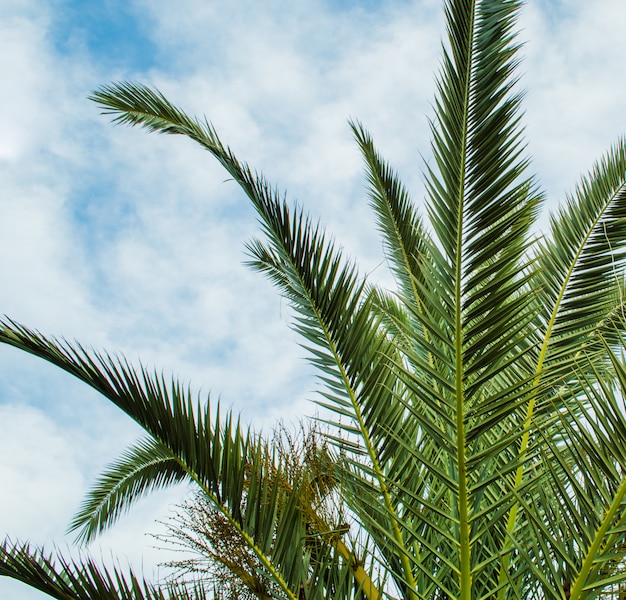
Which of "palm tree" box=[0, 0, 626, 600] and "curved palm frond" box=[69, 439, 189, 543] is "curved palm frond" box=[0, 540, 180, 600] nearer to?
"palm tree" box=[0, 0, 626, 600]

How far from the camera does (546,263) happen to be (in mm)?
3871

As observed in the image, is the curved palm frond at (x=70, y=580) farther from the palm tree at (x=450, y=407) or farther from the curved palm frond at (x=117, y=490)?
the curved palm frond at (x=117, y=490)

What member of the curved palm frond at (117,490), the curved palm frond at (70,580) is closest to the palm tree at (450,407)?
the curved palm frond at (70,580)

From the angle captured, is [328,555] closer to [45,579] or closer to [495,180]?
[45,579]

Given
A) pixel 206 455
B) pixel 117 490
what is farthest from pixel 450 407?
pixel 117 490

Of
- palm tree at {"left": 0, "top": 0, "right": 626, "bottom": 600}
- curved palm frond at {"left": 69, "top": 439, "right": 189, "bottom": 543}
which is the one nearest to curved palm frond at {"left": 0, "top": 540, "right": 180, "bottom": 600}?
palm tree at {"left": 0, "top": 0, "right": 626, "bottom": 600}

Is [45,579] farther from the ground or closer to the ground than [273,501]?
closer to the ground

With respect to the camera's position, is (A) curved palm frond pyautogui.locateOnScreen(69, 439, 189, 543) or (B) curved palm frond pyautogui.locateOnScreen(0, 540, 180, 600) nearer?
(B) curved palm frond pyautogui.locateOnScreen(0, 540, 180, 600)

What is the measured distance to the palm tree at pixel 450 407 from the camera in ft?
7.56

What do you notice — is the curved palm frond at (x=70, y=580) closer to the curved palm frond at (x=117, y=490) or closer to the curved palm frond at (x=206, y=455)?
the curved palm frond at (x=206, y=455)

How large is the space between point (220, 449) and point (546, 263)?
229 cm

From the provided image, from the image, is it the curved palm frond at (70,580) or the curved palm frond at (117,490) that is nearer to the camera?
the curved palm frond at (70,580)

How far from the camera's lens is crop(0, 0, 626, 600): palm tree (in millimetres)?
2305

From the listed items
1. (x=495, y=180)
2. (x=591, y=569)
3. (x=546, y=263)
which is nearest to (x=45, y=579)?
(x=591, y=569)
